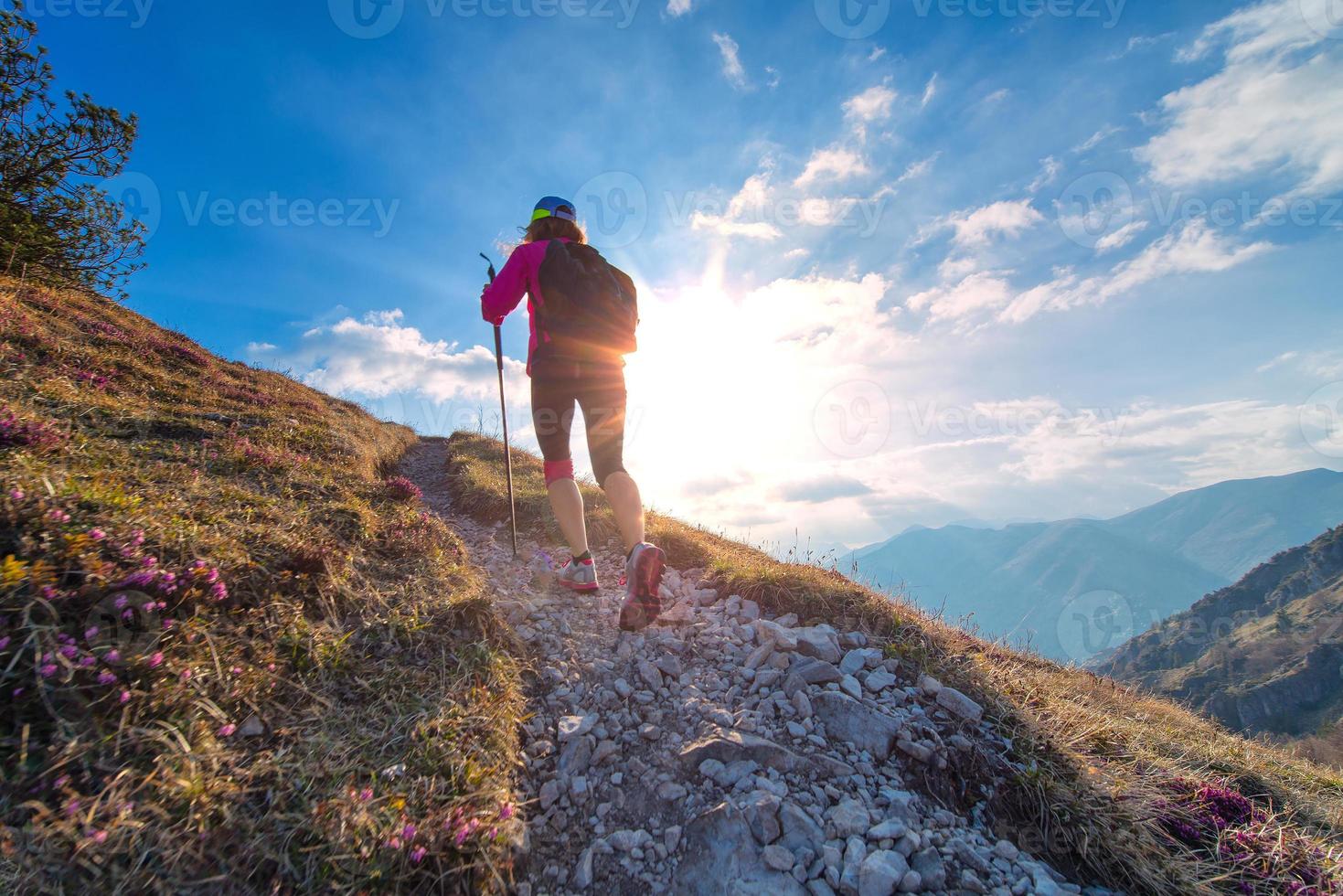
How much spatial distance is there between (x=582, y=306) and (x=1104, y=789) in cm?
535

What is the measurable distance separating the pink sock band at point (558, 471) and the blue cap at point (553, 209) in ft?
8.52

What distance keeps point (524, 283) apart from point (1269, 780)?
8.78 metres

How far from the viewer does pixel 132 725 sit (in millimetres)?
2621

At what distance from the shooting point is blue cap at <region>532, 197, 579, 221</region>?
19.1 ft

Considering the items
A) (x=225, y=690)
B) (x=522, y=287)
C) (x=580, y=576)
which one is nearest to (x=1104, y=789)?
(x=580, y=576)

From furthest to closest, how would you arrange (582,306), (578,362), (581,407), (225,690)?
1. (581,407)
2. (578,362)
3. (582,306)
4. (225,690)

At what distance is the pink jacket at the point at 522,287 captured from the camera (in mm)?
5391

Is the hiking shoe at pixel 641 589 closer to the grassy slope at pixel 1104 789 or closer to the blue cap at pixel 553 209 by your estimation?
the grassy slope at pixel 1104 789

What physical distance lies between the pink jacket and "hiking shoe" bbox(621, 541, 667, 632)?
2177 mm

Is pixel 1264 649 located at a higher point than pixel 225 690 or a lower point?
lower

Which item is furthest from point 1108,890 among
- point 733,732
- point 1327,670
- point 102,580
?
point 1327,670

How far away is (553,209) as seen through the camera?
5.84 meters

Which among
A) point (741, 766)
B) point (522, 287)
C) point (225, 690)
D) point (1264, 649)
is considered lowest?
point (1264, 649)

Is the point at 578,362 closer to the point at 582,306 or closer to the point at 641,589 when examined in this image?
the point at 582,306
